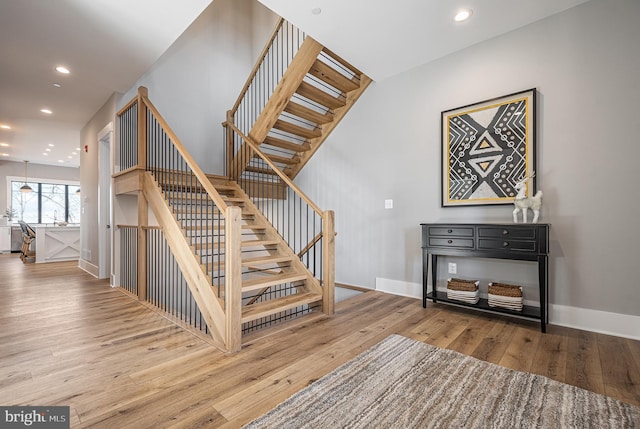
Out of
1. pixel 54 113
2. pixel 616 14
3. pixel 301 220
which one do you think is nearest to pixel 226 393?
pixel 301 220

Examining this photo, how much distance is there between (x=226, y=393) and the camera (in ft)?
5.10

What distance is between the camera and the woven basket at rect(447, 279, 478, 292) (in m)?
2.79

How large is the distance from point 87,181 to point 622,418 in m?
6.94

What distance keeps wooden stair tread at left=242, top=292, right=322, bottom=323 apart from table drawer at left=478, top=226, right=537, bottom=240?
5.28 ft

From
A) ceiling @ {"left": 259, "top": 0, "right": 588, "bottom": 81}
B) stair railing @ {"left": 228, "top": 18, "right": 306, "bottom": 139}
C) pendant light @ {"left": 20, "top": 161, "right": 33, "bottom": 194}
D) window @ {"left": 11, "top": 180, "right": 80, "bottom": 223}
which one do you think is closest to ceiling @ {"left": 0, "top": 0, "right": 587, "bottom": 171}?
ceiling @ {"left": 259, "top": 0, "right": 588, "bottom": 81}

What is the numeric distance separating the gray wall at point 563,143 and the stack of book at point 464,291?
0.28m

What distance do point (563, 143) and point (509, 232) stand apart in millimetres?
920

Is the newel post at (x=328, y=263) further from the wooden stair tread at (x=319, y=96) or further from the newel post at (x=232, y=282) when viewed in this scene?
the wooden stair tread at (x=319, y=96)

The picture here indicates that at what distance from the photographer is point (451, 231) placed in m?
2.84

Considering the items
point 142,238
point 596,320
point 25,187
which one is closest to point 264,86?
point 142,238

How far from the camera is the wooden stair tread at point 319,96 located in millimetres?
3557

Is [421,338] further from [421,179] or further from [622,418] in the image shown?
[421,179]

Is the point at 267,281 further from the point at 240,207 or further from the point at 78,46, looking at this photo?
the point at 78,46

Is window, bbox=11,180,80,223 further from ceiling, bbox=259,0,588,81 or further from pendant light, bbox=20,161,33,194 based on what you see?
ceiling, bbox=259,0,588,81
